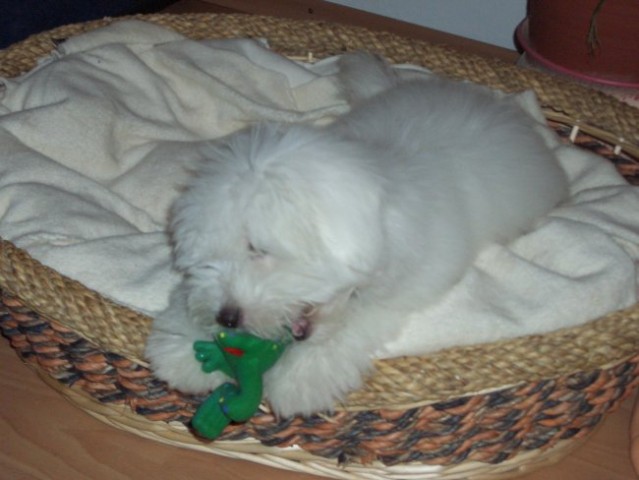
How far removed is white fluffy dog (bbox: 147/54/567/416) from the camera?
1.29 metres

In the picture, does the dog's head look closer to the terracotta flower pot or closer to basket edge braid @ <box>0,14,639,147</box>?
basket edge braid @ <box>0,14,639,147</box>

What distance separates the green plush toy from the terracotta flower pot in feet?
5.70

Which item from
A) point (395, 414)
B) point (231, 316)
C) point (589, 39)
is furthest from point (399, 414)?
point (589, 39)

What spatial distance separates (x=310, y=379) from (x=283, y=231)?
0.34 m

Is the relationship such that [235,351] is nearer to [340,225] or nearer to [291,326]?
[291,326]

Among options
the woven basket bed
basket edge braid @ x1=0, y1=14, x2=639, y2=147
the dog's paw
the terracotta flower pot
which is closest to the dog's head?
the dog's paw

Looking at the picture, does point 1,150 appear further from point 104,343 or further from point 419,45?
point 419,45

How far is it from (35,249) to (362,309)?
2.51 ft

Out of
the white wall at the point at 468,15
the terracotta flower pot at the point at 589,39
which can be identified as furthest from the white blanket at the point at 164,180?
the white wall at the point at 468,15

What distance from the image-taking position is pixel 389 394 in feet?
4.97

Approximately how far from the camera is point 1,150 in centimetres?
210

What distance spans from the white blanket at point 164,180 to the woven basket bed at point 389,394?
0.11m

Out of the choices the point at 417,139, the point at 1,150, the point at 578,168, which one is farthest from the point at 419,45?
the point at 1,150

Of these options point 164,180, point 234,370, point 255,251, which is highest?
point 255,251
